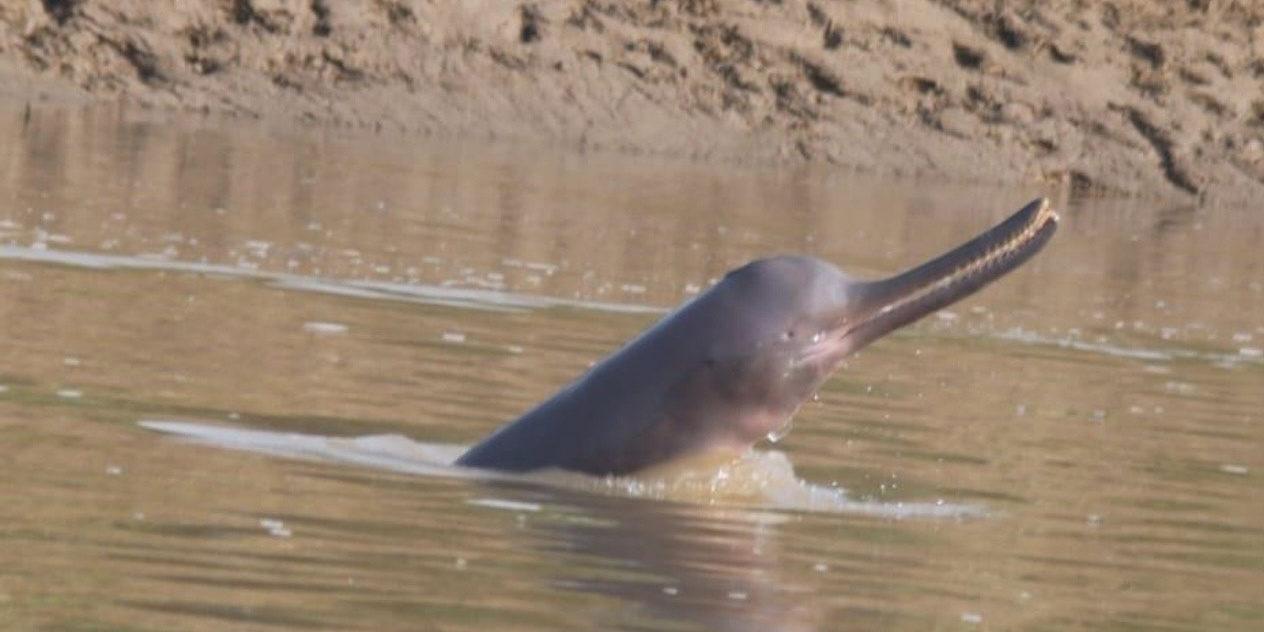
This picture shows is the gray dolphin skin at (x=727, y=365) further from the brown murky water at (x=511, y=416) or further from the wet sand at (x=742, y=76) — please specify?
the wet sand at (x=742, y=76)

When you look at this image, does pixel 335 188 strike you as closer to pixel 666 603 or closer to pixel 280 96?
pixel 280 96

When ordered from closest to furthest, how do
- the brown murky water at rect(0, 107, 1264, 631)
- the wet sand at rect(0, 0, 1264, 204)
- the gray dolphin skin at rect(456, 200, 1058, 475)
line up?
the brown murky water at rect(0, 107, 1264, 631)
the gray dolphin skin at rect(456, 200, 1058, 475)
the wet sand at rect(0, 0, 1264, 204)

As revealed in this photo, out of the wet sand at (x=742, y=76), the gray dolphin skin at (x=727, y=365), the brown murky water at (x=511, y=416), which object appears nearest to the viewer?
the brown murky water at (x=511, y=416)

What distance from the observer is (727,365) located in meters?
8.92

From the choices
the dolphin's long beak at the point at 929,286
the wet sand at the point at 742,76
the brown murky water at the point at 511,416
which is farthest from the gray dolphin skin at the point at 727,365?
the wet sand at the point at 742,76

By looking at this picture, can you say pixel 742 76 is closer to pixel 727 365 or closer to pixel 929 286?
pixel 929 286

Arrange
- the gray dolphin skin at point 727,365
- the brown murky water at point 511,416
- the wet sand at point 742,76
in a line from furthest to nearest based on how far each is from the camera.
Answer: the wet sand at point 742,76 → the gray dolphin skin at point 727,365 → the brown murky water at point 511,416

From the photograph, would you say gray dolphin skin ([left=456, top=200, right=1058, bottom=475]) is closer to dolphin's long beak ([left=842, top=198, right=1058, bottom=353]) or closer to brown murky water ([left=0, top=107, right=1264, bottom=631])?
dolphin's long beak ([left=842, top=198, right=1058, bottom=353])

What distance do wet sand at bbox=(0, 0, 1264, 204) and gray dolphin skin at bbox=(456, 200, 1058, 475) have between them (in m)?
20.2

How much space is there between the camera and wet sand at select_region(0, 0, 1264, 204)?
29750 mm

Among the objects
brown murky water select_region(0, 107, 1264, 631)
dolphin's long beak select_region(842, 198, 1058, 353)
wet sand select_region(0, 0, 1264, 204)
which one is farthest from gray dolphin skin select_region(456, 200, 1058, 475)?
wet sand select_region(0, 0, 1264, 204)

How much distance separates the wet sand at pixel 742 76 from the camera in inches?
1171

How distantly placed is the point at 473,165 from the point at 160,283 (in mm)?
11500

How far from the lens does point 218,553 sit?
23.1 ft
